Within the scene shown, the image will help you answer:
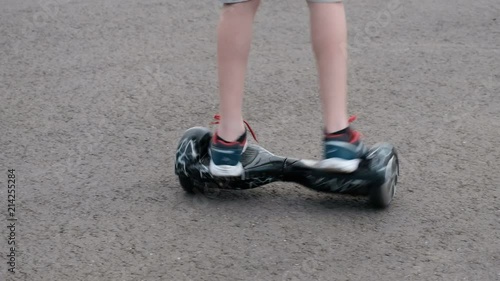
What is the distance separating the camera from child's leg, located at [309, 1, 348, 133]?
386 centimetres

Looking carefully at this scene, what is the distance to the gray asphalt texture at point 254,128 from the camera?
11.6ft

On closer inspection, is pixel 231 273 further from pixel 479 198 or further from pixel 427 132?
pixel 427 132

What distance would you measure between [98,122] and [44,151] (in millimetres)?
418

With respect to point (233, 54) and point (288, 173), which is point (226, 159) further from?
point (233, 54)

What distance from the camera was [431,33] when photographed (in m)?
6.11

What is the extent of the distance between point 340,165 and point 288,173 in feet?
0.74

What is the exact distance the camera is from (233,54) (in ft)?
12.8

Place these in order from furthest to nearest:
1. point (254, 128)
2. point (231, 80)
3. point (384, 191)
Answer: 1. point (254, 128)
2. point (231, 80)
3. point (384, 191)

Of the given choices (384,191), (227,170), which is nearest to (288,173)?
(227,170)

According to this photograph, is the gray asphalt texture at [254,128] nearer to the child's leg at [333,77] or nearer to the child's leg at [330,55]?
the child's leg at [333,77]

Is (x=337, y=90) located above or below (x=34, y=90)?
above

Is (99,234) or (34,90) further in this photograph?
(34,90)

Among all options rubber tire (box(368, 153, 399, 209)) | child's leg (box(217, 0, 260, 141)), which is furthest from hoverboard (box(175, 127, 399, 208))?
child's leg (box(217, 0, 260, 141))

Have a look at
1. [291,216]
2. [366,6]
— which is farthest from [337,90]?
[366,6]
